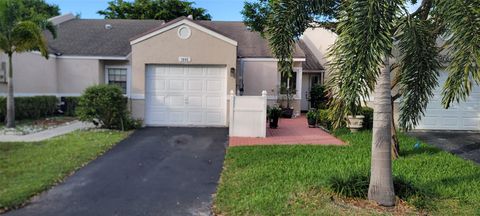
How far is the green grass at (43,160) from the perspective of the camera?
6.64 m

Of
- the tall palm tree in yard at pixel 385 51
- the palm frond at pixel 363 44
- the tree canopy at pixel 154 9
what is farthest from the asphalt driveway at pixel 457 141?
the tree canopy at pixel 154 9

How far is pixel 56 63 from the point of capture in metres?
19.2

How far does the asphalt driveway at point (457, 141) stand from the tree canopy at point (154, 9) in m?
25.8

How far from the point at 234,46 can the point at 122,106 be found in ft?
15.1

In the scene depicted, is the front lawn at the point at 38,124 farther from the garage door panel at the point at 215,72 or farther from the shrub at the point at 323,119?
the shrub at the point at 323,119

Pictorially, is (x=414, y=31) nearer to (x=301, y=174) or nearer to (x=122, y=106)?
(x=301, y=174)

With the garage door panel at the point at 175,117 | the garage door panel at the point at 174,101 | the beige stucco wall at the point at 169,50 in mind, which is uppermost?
the beige stucco wall at the point at 169,50

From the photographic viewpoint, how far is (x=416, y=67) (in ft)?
17.5

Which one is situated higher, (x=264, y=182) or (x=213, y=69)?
(x=213, y=69)

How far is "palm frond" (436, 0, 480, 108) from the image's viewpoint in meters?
4.27

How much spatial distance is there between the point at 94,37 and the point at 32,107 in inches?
223

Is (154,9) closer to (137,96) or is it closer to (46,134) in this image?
(137,96)

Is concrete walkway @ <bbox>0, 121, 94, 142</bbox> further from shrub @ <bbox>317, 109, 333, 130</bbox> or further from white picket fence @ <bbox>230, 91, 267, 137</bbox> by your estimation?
shrub @ <bbox>317, 109, 333, 130</bbox>

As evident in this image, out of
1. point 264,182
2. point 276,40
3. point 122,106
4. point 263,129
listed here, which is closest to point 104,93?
point 122,106
